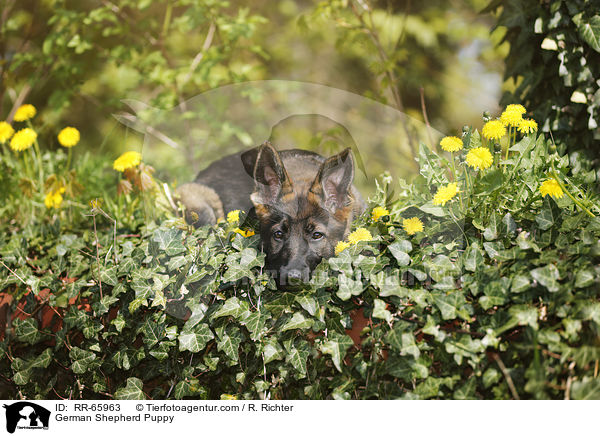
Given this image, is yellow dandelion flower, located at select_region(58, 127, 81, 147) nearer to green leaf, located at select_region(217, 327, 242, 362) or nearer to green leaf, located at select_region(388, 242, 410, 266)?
green leaf, located at select_region(217, 327, 242, 362)

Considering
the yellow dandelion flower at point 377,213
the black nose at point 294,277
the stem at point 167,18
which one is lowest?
the black nose at point 294,277

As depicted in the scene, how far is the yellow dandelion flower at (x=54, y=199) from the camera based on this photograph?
312 centimetres

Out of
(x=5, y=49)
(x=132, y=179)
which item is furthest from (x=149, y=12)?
(x=132, y=179)

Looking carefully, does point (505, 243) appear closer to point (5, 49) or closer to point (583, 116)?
point (583, 116)

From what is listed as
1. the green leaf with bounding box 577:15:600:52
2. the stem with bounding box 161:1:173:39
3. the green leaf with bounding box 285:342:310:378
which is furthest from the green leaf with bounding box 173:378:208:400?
the stem with bounding box 161:1:173:39

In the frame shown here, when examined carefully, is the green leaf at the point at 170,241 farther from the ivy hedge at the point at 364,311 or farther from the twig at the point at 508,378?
the twig at the point at 508,378

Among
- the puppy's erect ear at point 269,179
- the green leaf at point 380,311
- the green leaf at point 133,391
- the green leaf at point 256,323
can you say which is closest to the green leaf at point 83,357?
the green leaf at point 133,391

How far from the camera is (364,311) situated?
1684 millimetres

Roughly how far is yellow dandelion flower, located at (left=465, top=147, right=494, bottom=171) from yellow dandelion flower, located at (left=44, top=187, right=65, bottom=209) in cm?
254

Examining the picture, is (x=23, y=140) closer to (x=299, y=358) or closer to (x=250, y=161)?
(x=250, y=161)

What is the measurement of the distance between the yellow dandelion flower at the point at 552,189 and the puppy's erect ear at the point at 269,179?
38.0 inches

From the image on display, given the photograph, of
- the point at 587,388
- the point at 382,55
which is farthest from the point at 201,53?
the point at 587,388
